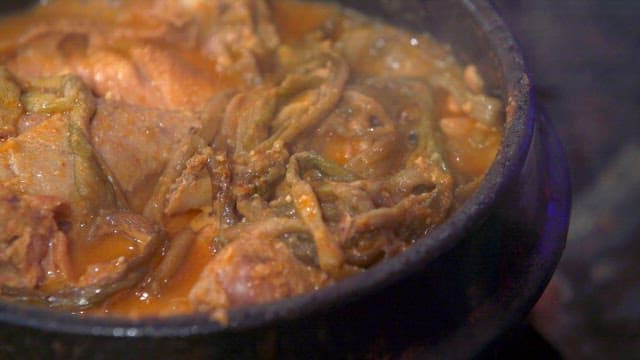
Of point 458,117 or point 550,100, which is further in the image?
point 550,100

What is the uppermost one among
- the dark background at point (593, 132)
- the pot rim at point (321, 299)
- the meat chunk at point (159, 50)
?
the pot rim at point (321, 299)

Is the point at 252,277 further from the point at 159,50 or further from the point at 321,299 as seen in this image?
the point at 159,50

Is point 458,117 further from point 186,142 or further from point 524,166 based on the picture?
point 186,142

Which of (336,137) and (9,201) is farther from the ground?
(9,201)

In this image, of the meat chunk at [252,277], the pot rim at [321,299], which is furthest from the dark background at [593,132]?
the meat chunk at [252,277]

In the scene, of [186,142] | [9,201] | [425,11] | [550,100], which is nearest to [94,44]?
[186,142]

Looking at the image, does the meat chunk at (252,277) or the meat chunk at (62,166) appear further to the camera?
the meat chunk at (62,166)

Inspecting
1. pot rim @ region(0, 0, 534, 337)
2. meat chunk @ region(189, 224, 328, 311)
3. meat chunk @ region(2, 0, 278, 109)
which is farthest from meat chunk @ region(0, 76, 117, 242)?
pot rim @ region(0, 0, 534, 337)

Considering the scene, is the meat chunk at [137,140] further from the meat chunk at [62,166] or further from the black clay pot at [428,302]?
the black clay pot at [428,302]
